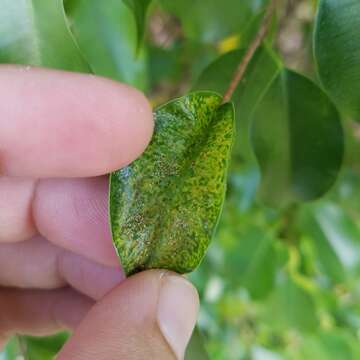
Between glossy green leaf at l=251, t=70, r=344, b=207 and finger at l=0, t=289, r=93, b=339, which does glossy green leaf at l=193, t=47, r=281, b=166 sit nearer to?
glossy green leaf at l=251, t=70, r=344, b=207

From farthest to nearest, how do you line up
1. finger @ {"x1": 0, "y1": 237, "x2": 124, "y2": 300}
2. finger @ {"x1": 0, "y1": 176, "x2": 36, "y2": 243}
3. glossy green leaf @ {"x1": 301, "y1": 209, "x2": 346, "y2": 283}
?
1. glossy green leaf @ {"x1": 301, "y1": 209, "x2": 346, "y2": 283}
2. finger @ {"x1": 0, "y1": 237, "x2": 124, "y2": 300}
3. finger @ {"x1": 0, "y1": 176, "x2": 36, "y2": 243}

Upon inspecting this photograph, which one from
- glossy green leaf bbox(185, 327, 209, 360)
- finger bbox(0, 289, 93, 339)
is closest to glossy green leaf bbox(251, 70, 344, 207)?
glossy green leaf bbox(185, 327, 209, 360)

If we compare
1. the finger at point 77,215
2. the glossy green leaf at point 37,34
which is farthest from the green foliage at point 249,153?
the finger at point 77,215

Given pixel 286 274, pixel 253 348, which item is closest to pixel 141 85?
pixel 286 274

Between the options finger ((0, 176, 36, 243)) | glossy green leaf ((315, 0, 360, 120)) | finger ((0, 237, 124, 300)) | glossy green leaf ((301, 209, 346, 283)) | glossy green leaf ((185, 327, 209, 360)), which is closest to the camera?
glossy green leaf ((315, 0, 360, 120))

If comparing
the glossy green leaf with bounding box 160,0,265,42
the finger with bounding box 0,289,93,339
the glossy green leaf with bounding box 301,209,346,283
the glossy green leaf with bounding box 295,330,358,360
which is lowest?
the glossy green leaf with bounding box 295,330,358,360

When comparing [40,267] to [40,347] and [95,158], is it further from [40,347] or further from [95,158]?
[95,158]

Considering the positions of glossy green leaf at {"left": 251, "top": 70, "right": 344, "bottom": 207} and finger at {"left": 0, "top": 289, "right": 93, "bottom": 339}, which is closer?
glossy green leaf at {"left": 251, "top": 70, "right": 344, "bottom": 207}
